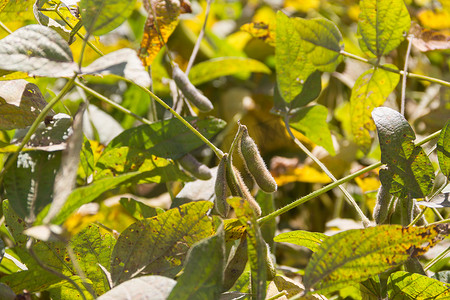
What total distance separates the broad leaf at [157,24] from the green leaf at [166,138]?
93mm

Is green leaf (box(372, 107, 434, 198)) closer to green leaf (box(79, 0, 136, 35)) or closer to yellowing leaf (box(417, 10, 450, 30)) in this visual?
green leaf (box(79, 0, 136, 35))

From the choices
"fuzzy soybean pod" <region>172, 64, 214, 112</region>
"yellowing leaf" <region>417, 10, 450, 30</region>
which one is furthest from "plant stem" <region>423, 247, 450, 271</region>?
"yellowing leaf" <region>417, 10, 450, 30</region>

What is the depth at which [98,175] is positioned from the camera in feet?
2.08

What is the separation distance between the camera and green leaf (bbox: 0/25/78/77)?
430 mm

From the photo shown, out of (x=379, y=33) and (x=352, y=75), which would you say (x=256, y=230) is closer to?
(x=379, y=33)

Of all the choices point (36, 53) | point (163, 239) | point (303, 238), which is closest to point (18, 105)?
point (36, 53)

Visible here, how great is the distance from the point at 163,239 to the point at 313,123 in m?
0.36

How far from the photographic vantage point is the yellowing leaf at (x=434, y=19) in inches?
49.4

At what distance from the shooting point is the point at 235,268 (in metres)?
0.48

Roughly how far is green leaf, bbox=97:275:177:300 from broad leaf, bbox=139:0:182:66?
0.35 m

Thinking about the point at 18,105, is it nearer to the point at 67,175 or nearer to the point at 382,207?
the point at 67,175

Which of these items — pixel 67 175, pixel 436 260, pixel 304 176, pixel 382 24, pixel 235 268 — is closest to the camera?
pixel 67 175

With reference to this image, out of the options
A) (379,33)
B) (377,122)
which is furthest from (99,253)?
(379,33)

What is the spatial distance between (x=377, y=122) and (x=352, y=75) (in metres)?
0.74
